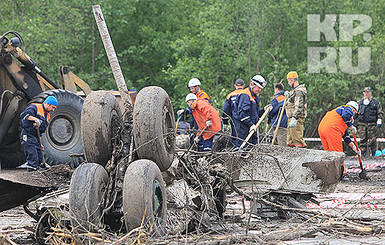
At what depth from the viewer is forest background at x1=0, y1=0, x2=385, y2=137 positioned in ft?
71.6

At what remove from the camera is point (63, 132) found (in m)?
11.7

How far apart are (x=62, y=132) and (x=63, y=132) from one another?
0.06 feet

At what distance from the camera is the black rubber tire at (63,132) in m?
11.3

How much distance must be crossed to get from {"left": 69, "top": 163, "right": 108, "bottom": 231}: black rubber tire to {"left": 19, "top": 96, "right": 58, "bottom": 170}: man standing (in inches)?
192

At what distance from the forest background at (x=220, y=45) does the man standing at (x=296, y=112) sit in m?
6.77

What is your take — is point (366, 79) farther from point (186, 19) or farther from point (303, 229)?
point (303, 229)

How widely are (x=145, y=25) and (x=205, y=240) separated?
2364cm

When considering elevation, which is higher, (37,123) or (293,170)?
(37,123)

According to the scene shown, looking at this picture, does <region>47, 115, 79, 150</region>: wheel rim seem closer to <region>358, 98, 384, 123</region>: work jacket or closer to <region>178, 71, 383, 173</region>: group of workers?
<region>178, 71, 383, 173</region>: group of workers

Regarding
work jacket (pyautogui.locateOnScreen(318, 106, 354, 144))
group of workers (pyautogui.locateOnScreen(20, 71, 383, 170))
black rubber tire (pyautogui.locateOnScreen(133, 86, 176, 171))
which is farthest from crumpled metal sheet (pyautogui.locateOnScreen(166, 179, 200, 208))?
work jacket (pyautogui.locateOnScreen(318, 106, 354, 144))

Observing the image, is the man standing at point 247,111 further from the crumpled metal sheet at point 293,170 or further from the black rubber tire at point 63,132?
the black rubber tire at point 63,132

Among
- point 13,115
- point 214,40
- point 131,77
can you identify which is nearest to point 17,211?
point 13,115

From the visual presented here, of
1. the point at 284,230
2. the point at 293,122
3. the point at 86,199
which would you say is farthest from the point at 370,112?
the point at 86,199

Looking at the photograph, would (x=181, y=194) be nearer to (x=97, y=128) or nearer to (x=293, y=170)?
(x=97, y=128)
